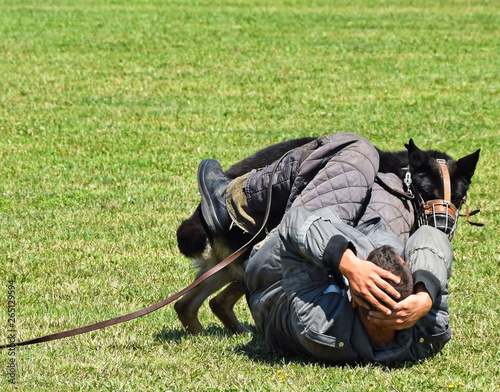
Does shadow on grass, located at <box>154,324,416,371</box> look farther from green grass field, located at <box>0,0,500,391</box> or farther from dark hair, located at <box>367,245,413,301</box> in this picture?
dark hair, located at <box>367,245,413,301</box>

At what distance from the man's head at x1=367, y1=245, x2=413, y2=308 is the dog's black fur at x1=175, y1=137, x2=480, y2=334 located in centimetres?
111

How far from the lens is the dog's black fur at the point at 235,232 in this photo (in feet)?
16.5

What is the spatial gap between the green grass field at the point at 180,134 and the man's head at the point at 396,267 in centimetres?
54

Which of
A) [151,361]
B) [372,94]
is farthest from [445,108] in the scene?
[151,361]

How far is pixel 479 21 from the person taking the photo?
Result: 21.9 meters

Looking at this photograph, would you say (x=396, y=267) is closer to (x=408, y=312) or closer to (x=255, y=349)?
(x=408, y=312)

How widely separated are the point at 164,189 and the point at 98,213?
3.91ft

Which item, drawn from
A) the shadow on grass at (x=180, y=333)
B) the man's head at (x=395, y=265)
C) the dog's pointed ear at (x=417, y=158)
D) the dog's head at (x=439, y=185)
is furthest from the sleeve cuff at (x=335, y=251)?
the shadow on grass at (x=180, y=333)

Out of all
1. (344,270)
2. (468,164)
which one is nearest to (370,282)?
(344,270)

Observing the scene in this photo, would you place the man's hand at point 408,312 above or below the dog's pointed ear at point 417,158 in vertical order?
below

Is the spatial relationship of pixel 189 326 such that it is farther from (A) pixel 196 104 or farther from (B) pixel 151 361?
(A) pixel 196 104

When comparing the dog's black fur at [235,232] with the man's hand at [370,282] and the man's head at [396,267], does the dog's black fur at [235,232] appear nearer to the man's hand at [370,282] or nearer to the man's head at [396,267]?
the man's head at [396,267]

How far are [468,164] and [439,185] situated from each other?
24 centimetres

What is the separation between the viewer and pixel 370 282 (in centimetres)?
388
